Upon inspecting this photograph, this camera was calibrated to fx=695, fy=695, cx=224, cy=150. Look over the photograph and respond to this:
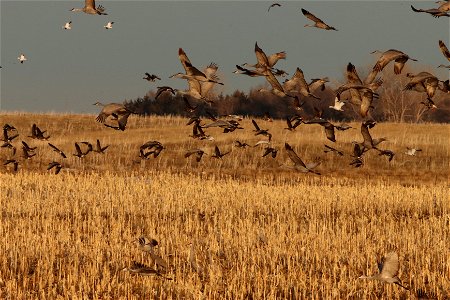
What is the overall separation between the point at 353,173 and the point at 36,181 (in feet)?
43.5

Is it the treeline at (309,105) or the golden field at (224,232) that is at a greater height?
the treeline at (309,105)

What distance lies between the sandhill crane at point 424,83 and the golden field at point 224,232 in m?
2.81

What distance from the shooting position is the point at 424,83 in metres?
10.2

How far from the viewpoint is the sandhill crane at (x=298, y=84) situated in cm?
1149

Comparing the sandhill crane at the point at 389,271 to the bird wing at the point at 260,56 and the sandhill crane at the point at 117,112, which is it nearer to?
the bird wing at the point at 260,56

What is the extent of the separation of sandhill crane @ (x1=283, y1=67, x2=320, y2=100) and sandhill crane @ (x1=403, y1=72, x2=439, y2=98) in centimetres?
183

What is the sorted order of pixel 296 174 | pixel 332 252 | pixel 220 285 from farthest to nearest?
pixel 296 174 < pixel 332 252 < pixel 220 285

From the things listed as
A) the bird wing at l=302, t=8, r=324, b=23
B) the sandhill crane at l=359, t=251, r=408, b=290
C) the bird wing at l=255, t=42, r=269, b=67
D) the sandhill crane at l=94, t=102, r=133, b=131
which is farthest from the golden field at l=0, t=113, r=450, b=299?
the bird wing at l=302, t=8, r=324, b=23

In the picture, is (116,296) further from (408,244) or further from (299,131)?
(299,131)

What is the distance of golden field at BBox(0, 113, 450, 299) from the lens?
1027 cm

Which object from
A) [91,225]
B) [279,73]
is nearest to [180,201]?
[91,225]

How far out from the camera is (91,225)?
15664mm

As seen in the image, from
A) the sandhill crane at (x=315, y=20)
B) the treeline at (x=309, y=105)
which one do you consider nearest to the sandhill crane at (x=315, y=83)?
the sandhill crane at (x=315, y=20)

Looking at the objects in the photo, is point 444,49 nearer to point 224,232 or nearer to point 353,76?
point 353,76
